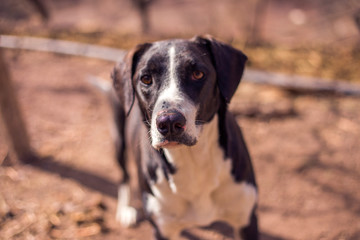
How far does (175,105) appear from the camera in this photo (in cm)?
180

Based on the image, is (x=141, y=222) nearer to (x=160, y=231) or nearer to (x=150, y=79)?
(x=160, y=231)

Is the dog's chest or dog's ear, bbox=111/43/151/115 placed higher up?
dog's ear, bbox=111/43/151/115

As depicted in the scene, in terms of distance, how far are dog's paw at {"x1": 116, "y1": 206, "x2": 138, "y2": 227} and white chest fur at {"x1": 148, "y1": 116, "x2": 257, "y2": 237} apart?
1024mm

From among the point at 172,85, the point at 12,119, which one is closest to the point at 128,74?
the point at 172,85

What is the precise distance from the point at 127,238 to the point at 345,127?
270 cm

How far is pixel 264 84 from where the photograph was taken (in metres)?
5.13

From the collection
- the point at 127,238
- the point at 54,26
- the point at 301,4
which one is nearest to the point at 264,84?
the point at 127,238

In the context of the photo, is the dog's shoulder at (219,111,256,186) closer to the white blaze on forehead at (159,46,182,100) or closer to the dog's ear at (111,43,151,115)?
the white blaze on forehead at (159,46,182,100)

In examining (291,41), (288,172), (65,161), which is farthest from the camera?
(291,41)

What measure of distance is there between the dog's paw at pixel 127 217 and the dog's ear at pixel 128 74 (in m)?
1.42

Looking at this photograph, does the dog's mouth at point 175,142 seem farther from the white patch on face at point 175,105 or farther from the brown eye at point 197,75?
the brown eye at point 197,75

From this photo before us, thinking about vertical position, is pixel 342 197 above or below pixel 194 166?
below

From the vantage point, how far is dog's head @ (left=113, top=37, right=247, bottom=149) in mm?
1828

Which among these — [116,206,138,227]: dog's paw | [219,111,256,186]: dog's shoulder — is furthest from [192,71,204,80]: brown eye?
[116,206,138,227]: dog's paw
